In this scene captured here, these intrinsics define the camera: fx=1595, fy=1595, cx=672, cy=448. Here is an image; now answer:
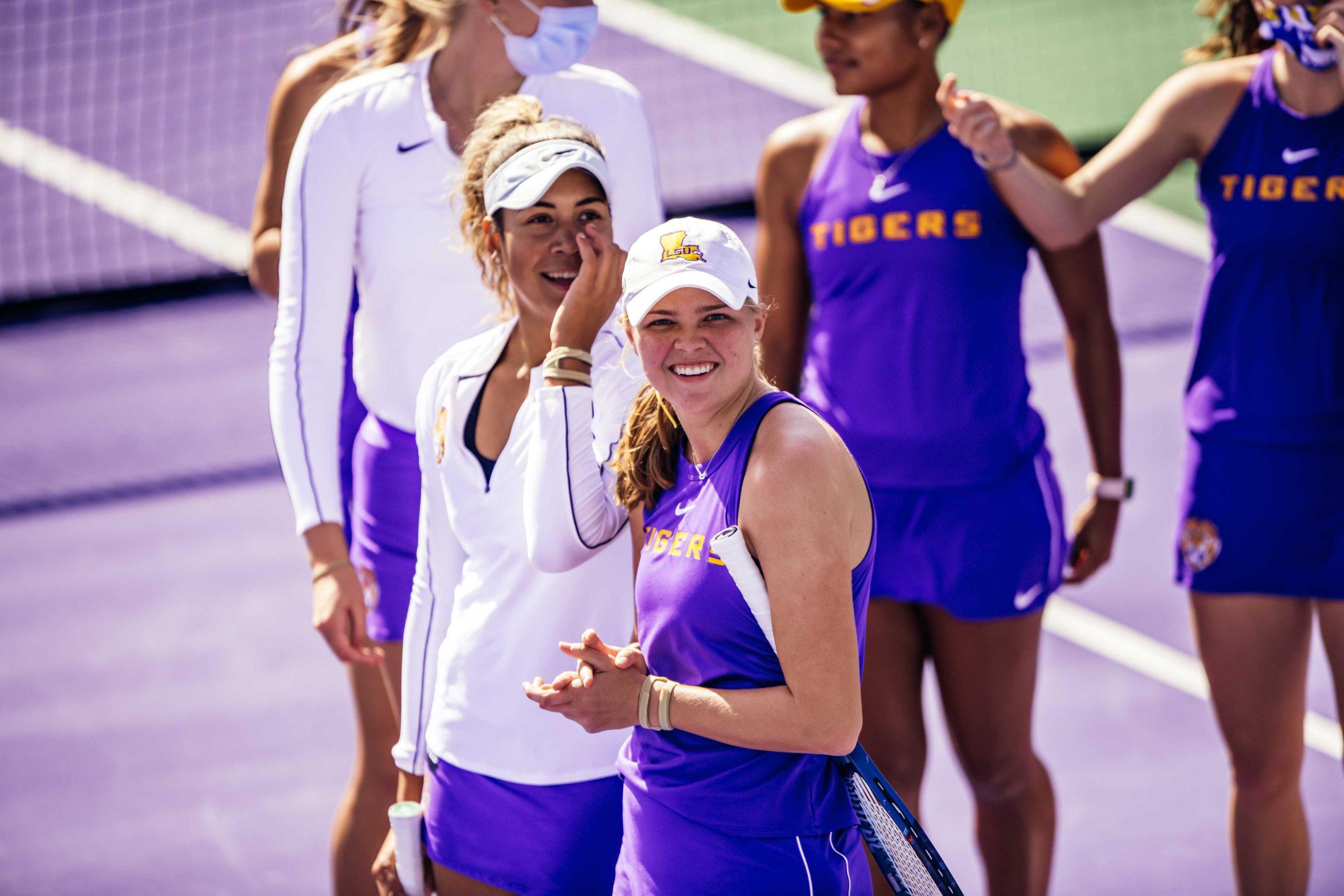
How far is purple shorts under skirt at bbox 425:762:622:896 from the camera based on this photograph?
2854mm

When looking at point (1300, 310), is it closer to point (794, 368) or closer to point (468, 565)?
point (794, 368)

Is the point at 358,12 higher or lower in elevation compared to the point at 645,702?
higher

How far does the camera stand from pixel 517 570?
2.87 m

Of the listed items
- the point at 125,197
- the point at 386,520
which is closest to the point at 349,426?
the point at 386,520

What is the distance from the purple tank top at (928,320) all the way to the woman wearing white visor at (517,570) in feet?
3.28

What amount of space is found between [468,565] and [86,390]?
7199 millimetres

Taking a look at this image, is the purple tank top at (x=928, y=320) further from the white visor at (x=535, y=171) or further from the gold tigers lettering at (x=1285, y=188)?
the white visor at (x=535, y=171)

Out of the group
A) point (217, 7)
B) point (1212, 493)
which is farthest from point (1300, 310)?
point (217, 7)

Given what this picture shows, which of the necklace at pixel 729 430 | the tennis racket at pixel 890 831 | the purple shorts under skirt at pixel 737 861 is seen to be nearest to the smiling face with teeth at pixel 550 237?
the necklace at pixel 729 430

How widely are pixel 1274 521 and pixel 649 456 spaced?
68.8 inches

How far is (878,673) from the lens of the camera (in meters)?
3.89

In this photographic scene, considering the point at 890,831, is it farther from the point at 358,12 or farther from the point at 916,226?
the point at 358,12

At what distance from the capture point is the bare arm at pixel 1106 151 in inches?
144

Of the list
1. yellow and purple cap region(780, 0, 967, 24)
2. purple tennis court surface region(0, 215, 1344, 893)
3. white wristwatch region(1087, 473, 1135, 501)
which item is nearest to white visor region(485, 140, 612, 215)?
yellow and purple cap region(780, 0, 967, 24)
